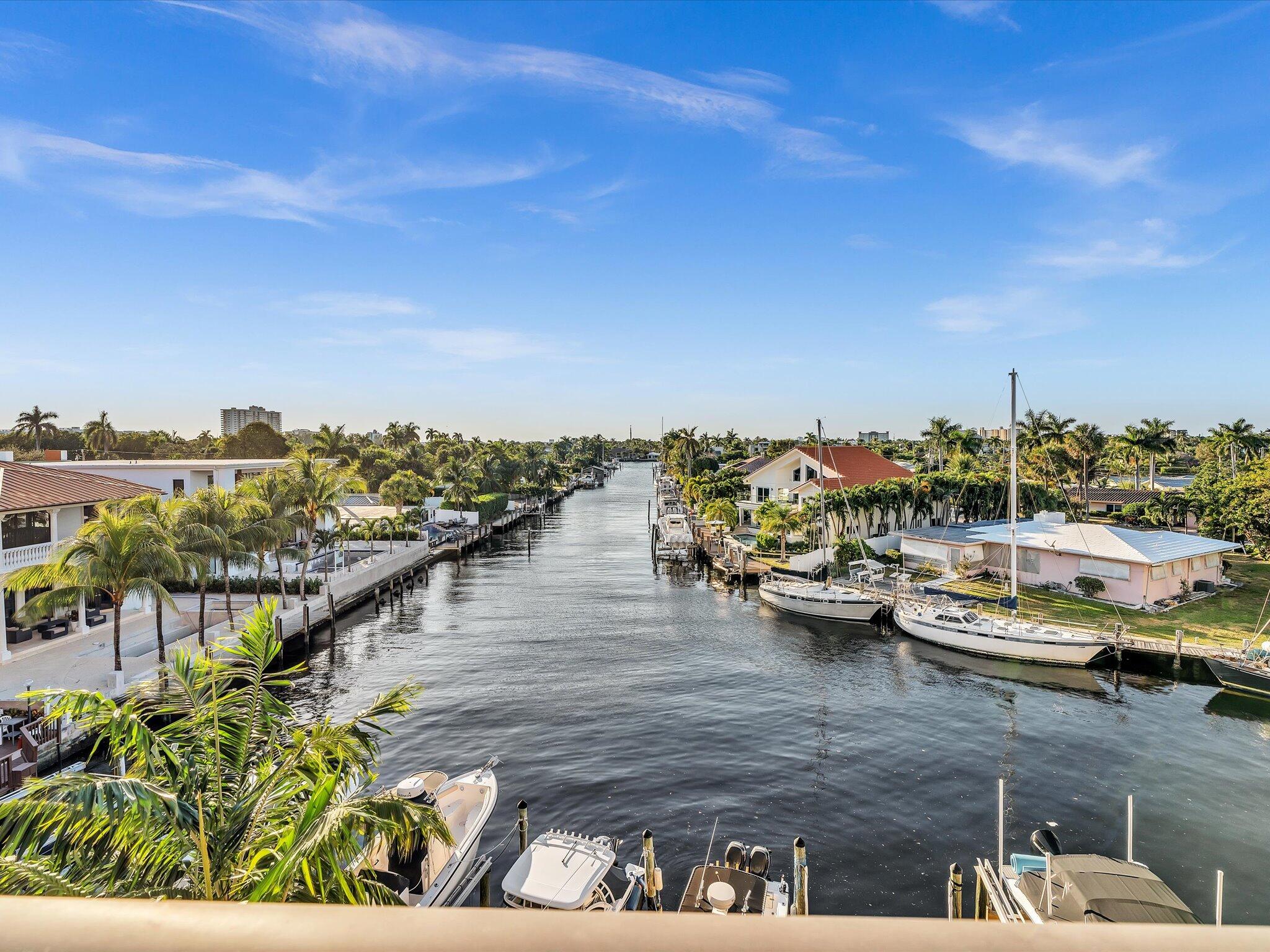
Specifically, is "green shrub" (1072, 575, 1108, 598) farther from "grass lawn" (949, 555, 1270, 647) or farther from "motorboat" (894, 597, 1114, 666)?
"motorboat" (894, 597, 1114, 666)

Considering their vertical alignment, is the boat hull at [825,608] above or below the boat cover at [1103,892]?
below

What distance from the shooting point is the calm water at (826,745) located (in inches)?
726

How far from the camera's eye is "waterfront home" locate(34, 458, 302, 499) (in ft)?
147

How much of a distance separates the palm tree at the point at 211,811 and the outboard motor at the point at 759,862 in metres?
10.5

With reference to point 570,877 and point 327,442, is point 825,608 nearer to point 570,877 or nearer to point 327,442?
point 570,877

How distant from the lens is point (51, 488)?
31.2 meters

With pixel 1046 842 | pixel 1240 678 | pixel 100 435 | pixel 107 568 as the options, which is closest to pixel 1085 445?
pixel 1240 678

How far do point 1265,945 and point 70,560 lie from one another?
3044 cm

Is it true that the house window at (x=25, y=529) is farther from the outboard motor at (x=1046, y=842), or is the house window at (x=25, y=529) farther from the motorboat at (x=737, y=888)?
the outboard motor at (x=1046, y=842)

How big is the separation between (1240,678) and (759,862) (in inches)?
952

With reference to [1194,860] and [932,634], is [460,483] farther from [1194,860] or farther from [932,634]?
[1194,860]

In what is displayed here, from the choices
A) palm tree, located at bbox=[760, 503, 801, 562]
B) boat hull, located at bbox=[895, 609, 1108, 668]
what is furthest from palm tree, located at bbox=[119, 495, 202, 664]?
palm tree, located at bbox=[760, 503, 801, 562]

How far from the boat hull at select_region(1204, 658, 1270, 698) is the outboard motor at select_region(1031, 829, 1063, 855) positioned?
15.8 meters

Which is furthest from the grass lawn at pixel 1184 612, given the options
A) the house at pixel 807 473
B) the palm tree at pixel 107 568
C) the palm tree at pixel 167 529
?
the palm tree at pixel 107 568
